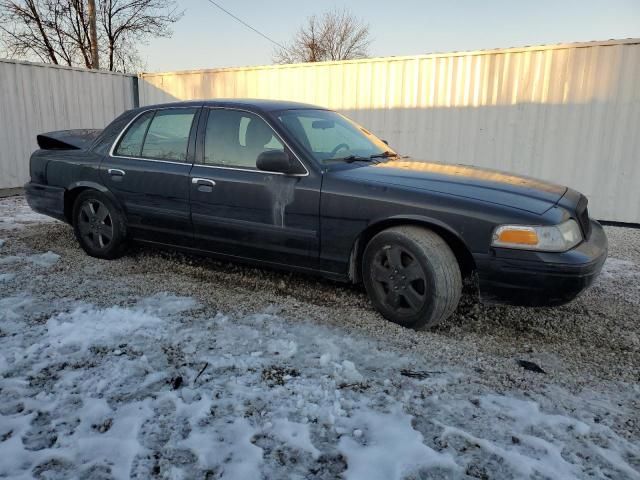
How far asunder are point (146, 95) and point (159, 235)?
817cm

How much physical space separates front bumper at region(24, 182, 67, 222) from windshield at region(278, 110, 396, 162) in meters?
2.57

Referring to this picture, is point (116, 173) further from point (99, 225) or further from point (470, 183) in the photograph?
point (470, 183)

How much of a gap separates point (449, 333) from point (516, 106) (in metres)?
5.92

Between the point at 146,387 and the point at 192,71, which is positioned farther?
the point at 192,71

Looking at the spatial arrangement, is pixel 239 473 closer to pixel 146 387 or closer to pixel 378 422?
pixel 378 422

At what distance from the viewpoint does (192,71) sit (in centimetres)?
1048

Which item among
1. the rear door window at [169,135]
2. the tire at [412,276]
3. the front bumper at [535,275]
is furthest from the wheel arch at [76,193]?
the front bumper at [535,275]

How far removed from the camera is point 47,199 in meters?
4.90

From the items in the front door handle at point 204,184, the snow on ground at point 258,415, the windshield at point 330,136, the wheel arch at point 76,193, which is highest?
the windshield at point 330,136

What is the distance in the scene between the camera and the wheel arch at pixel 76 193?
4461 mm

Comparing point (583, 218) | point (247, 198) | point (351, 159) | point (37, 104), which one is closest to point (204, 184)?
point (247, 198)

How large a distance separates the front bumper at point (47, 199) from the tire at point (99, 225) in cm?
19

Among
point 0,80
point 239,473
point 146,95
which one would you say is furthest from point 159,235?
point 146,95

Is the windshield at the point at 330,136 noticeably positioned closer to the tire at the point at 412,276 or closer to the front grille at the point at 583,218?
the tire at the point at 412,276
